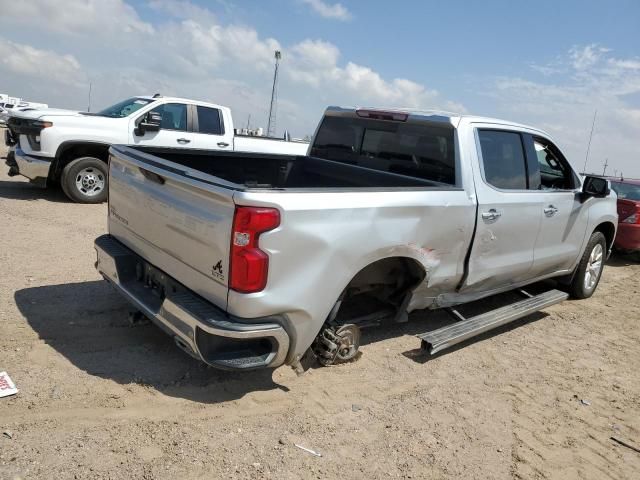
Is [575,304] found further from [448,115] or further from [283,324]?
[283,324]

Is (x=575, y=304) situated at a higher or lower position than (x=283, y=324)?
lower

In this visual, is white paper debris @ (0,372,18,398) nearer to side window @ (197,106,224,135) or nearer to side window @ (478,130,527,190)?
side window @ (478,130,527,190)

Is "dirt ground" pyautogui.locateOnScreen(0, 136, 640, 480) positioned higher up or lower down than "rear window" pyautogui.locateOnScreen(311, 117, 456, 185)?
lower down

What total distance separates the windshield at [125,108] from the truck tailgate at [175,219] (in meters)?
5.76

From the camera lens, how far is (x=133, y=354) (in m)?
3.77

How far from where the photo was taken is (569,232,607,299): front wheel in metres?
6.20

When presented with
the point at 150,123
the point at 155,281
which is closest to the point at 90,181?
the point at 150,123

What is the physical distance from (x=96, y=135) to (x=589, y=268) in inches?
296

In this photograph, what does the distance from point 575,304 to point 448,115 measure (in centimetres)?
344

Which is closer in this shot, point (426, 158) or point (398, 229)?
point (398, 229)

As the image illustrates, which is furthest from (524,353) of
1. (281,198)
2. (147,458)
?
(147,458)

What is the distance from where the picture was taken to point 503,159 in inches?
183

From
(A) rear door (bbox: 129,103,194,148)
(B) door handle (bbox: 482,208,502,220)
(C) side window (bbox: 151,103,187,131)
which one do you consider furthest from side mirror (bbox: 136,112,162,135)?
(B) door handle (bbox: 482,208,502,220)

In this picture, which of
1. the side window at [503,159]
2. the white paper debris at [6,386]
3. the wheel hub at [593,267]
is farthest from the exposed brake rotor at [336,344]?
the wheel hub at [593,267]
